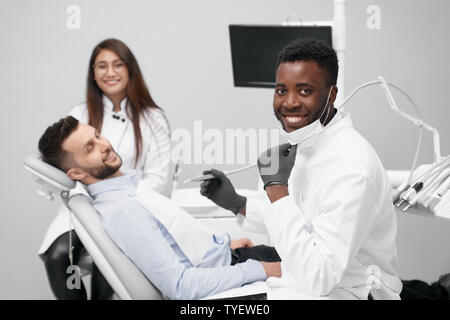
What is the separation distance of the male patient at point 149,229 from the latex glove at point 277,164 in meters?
0.34

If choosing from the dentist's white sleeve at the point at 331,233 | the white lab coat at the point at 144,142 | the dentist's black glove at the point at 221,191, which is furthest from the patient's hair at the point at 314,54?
the white lab coat at the point at 144,142

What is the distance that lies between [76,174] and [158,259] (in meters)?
0.35

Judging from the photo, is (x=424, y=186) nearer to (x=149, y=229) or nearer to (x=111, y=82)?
(x=149, y=229)

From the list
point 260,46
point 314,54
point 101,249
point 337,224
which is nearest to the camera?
point 337,224

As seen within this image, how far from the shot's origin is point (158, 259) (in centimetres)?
116

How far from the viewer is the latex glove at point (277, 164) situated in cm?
96

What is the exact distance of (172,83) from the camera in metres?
2.34

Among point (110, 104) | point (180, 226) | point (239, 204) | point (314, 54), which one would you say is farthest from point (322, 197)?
point (110, 104)

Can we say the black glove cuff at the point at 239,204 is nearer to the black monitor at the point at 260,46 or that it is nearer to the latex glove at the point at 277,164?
the latex glove at the point at 277,164

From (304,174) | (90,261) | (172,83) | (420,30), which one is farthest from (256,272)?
(420,30)

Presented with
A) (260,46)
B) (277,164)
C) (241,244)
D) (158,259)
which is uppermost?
(260,46)

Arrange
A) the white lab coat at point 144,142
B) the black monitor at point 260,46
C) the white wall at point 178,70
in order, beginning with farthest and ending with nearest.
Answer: the white wall at point 178,70
the white lab coat at point 144,142
the black monitor at point 260,46

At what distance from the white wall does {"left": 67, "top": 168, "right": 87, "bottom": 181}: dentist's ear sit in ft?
3.42

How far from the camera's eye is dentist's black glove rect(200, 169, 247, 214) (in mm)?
1241
